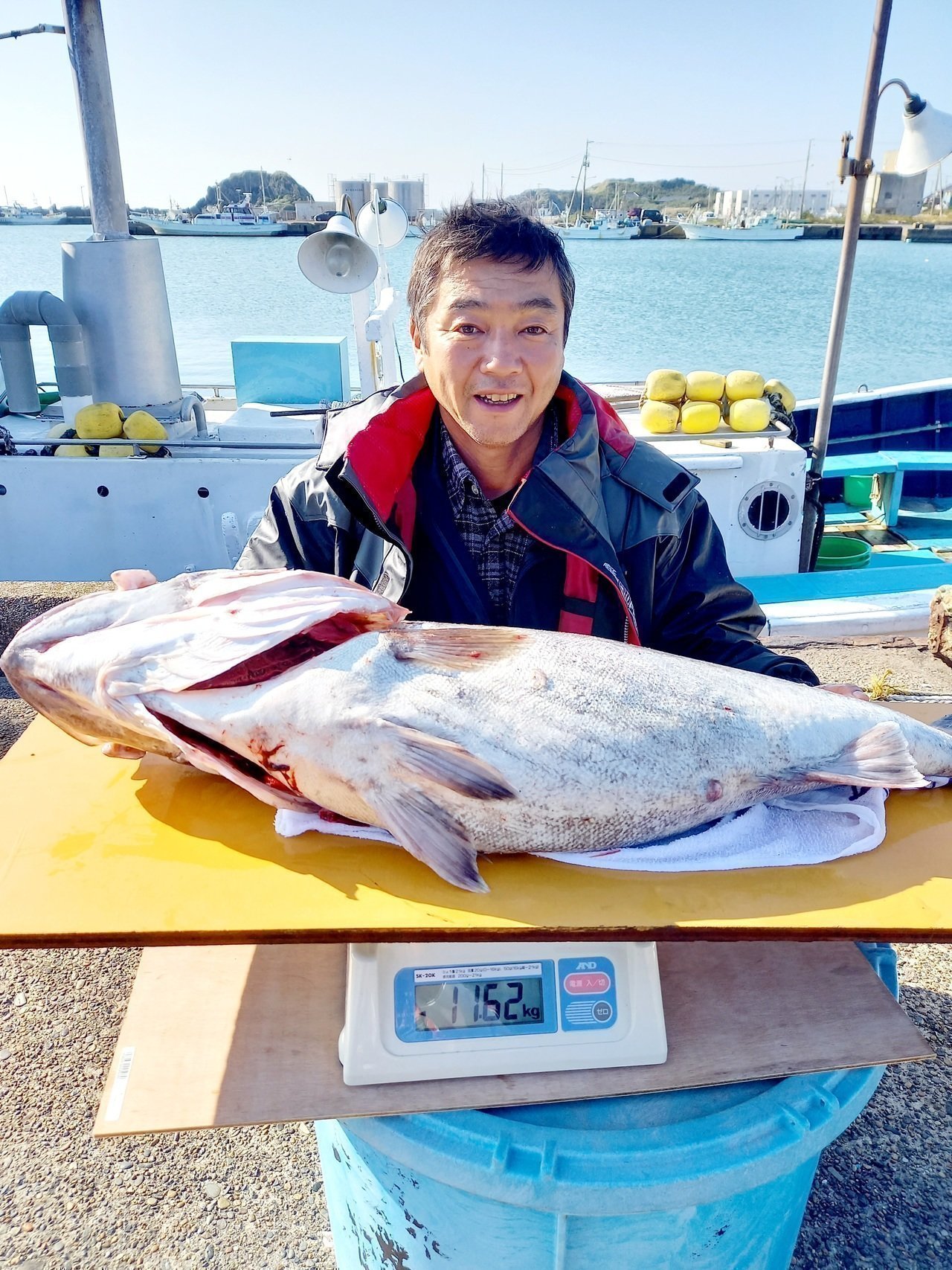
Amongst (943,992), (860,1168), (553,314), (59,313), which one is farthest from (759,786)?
(59,313)

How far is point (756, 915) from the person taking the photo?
145 cm

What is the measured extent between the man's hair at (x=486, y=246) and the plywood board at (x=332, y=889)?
1.40 metres

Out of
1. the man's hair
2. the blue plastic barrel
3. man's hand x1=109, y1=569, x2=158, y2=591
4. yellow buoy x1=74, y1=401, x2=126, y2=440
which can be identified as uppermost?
the man's hair

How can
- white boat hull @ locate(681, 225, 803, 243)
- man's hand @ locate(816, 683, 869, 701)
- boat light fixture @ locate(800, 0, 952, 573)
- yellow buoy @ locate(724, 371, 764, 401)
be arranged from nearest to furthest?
man's hand @ locate(816, 683, 869, 701) < boat light fixture @ locate(800, 0, 952, 573) < yellow buoy @ locate(724, 371, 764, 401) < white boat hull @ locate(681, 225, 803, 243)

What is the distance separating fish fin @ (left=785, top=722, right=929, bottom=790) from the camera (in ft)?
5.72

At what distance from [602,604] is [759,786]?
2.46ft

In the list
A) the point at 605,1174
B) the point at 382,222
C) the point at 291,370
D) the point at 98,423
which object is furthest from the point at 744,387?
the point at 605,1174

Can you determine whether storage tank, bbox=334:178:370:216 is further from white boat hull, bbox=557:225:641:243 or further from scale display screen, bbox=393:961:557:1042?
white boat hull, bbox=557:225:641:243

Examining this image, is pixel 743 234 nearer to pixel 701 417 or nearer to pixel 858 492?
pixel 858 492

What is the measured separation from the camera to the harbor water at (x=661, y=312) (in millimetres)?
19031

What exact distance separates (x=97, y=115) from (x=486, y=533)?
5.19 metres

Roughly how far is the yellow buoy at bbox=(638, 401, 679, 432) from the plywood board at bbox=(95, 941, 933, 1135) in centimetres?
528

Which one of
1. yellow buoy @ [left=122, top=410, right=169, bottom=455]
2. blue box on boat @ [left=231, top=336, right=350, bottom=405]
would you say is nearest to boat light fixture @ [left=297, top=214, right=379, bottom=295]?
yellow buoy @ [left=122, top=410, right=169, bottom=455]

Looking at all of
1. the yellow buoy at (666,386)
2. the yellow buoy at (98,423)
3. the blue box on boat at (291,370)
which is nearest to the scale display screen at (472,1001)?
the yellow buoy at (98,423)
